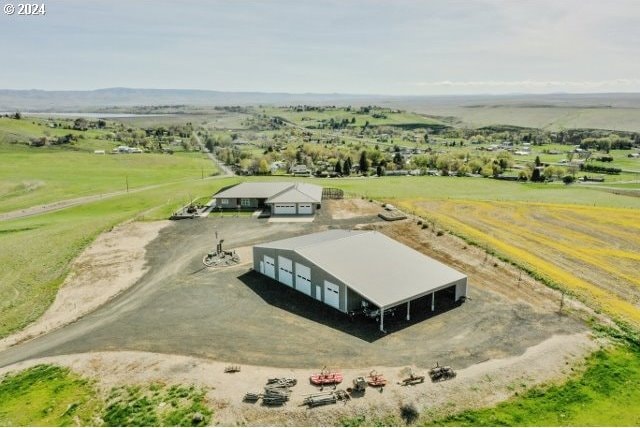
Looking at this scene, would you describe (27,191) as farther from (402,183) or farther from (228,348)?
(228,348)

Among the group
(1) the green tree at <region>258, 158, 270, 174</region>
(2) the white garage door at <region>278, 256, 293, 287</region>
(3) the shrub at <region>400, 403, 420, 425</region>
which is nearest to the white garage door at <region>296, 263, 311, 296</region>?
(2) the white garage door at <region>278, 256, 293, 287</region>

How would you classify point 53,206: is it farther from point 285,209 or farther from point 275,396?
point 275,396

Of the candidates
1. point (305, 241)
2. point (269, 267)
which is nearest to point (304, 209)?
point (305, 241)

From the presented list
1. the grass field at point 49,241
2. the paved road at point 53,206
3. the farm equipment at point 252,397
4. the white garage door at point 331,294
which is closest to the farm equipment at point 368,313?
the white garage door at point 331,294

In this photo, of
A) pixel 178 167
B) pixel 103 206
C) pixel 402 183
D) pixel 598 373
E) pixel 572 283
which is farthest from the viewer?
pixel 178 167

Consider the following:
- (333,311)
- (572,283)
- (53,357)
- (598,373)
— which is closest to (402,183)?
(572,283)

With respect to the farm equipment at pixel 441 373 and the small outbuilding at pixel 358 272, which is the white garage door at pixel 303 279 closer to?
the small outbuilding at pixel 358 272

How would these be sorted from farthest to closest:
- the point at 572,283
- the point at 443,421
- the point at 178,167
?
1. the point at 178,167
2. the point at 572,283
3. the point at 443,421
